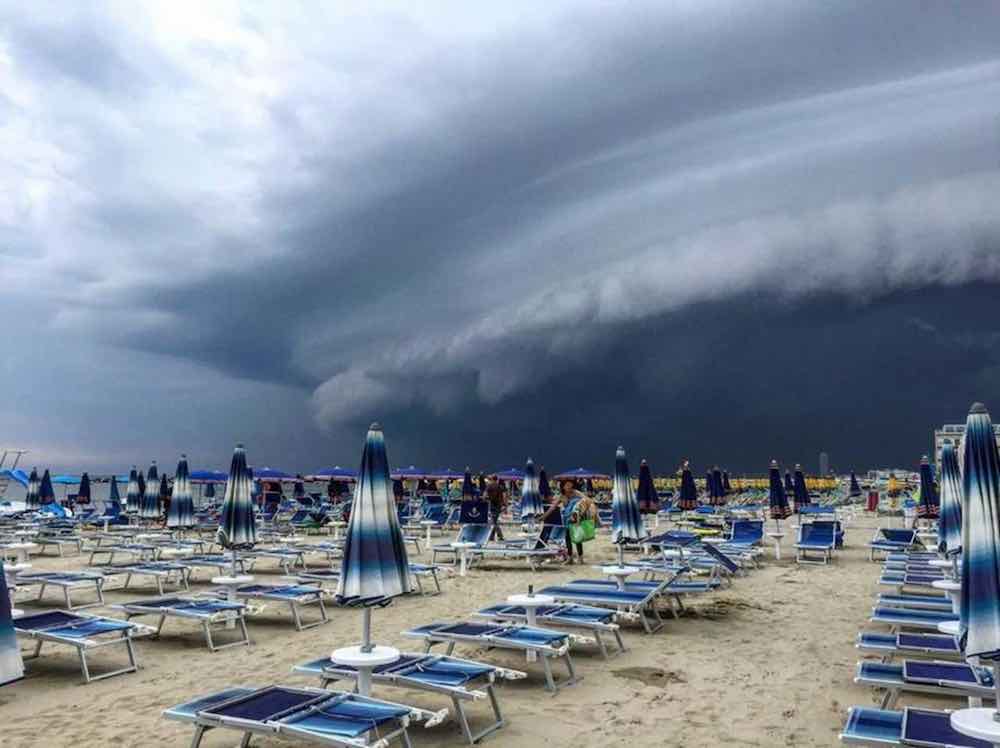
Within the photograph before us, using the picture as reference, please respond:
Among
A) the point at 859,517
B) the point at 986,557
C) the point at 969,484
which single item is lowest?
the point at 859,517

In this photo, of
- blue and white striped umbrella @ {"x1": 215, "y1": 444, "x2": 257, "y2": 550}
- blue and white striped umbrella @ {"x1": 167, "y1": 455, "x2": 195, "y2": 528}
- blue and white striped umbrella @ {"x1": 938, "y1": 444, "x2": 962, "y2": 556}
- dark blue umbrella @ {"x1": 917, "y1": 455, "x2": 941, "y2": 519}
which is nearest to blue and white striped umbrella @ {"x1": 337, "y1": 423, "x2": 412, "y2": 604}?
blue and white striped umbrella @ {"x1": 215, "y1": 444, "x2": 257, "y2": 550}

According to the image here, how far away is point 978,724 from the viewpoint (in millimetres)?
3336

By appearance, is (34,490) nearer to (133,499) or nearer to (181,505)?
(133,499)

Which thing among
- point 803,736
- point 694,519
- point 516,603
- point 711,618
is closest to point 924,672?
point 803,736

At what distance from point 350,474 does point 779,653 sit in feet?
85.0

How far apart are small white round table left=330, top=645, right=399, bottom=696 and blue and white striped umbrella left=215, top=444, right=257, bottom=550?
4857 millimetres

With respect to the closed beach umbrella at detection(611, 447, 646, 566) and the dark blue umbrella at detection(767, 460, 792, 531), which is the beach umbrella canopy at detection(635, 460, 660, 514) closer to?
the dark blue umbrella at detection(767, 460, 792, 531)

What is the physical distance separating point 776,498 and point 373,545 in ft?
45.3

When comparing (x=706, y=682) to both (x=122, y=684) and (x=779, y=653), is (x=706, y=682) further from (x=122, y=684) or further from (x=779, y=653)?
(x=122, y=684)

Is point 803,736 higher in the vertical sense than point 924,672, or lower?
lower

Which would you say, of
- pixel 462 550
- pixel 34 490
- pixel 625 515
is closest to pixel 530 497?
pixel 462 550

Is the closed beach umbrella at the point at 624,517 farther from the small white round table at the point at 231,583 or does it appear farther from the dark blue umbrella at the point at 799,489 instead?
the dark blue umbrella at the point at 799,489

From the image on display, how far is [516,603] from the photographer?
6.83m

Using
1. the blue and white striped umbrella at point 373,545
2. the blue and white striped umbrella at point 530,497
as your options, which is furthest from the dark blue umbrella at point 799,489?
the blue and white striped umbrella at point 373,545
